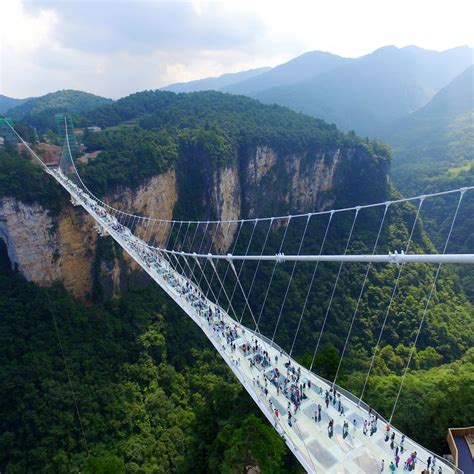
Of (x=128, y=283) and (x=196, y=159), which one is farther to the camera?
(x=196, y=159)

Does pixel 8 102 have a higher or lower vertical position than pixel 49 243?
higher

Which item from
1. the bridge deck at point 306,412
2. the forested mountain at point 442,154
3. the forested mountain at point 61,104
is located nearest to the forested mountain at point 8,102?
the forested mountain at point 61,104

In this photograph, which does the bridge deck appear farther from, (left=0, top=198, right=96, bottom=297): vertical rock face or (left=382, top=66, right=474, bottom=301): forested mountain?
(left=382, top=66, right=474, bottom=301): forested mountain

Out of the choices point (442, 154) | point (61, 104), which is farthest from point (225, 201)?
point (442, 154)

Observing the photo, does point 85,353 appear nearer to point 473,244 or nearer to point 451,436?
point 451,436

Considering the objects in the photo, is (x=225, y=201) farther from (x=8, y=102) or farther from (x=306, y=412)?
(x=8, y=102)

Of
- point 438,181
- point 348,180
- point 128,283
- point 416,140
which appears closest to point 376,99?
point 416,140

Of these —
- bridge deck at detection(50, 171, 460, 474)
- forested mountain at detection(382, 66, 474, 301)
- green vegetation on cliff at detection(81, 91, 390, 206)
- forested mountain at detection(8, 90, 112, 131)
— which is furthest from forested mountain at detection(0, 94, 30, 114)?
bridge deck at detection(50, 171, 460, 474)
